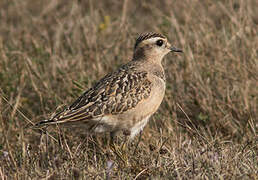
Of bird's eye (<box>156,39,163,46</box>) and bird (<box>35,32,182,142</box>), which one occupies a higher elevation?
bird's eye (<box>156,39,163,46</box>)

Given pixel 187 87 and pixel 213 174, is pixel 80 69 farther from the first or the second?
pixel 213 174

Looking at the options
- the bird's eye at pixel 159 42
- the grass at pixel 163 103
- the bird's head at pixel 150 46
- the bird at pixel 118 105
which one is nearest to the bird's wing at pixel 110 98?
the bird at pixel 118 105

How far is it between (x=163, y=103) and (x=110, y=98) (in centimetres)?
153

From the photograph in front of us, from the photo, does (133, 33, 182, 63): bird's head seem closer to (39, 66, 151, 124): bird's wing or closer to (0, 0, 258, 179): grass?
(39, 66, 151, 124): bird's wing

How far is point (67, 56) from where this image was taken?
806cm

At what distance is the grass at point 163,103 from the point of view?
15.3 feet

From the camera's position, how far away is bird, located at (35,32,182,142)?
5.24m

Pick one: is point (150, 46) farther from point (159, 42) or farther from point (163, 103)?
point (163, 103)

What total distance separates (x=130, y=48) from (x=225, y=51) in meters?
1.67

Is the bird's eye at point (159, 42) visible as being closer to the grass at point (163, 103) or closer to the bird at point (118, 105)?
the bird at point (118, 105)

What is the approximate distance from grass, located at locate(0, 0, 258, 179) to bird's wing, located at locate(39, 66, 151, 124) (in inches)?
11.9

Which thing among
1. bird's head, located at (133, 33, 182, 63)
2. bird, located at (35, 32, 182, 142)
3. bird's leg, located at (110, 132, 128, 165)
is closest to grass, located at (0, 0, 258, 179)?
bird's leg, located at (110, 132, 128, 165)

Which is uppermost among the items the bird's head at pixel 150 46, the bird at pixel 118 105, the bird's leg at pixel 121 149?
the bird's head at pixel 150 46

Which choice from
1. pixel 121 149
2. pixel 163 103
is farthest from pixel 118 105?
pixel 163 103
